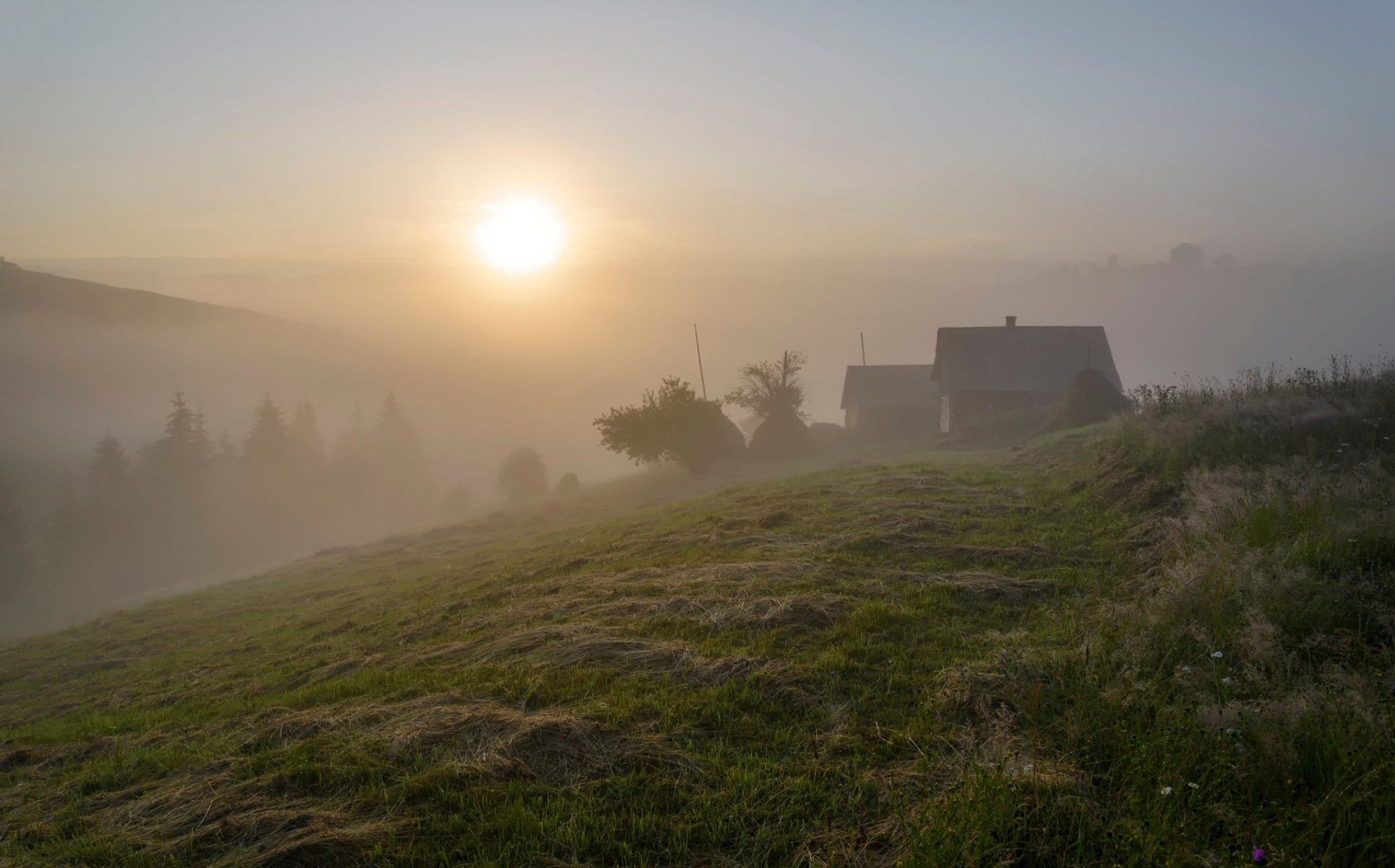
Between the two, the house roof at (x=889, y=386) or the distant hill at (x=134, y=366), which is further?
the distant hill at (x=134, y=366)

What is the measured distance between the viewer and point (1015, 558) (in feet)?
31.0

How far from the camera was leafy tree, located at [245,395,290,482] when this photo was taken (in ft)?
232

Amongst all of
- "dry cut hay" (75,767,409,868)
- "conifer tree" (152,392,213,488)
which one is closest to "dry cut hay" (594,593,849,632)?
"dry cut hay" (75,767,409,868)

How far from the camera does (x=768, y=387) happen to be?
53375 millimetres

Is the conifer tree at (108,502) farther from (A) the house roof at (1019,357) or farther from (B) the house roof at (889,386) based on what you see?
(A) the house roof at (1019,357)

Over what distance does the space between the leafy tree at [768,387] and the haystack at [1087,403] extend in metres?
21.2

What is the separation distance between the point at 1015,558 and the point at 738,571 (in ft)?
12.2

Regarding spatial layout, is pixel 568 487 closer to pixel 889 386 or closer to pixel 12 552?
pixel 889 386

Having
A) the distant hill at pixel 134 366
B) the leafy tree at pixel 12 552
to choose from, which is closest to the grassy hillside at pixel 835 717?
the leafy tree at pixel 12 552

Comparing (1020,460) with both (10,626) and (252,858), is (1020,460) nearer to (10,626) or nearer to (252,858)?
(252,858)

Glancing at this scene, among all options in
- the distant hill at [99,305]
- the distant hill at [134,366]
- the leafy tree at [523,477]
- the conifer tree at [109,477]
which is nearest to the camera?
the conifer tree at [109,477]

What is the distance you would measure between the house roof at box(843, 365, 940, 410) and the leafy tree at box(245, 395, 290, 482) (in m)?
56.9

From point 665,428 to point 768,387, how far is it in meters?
14.4

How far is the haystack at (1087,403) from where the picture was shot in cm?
3158
